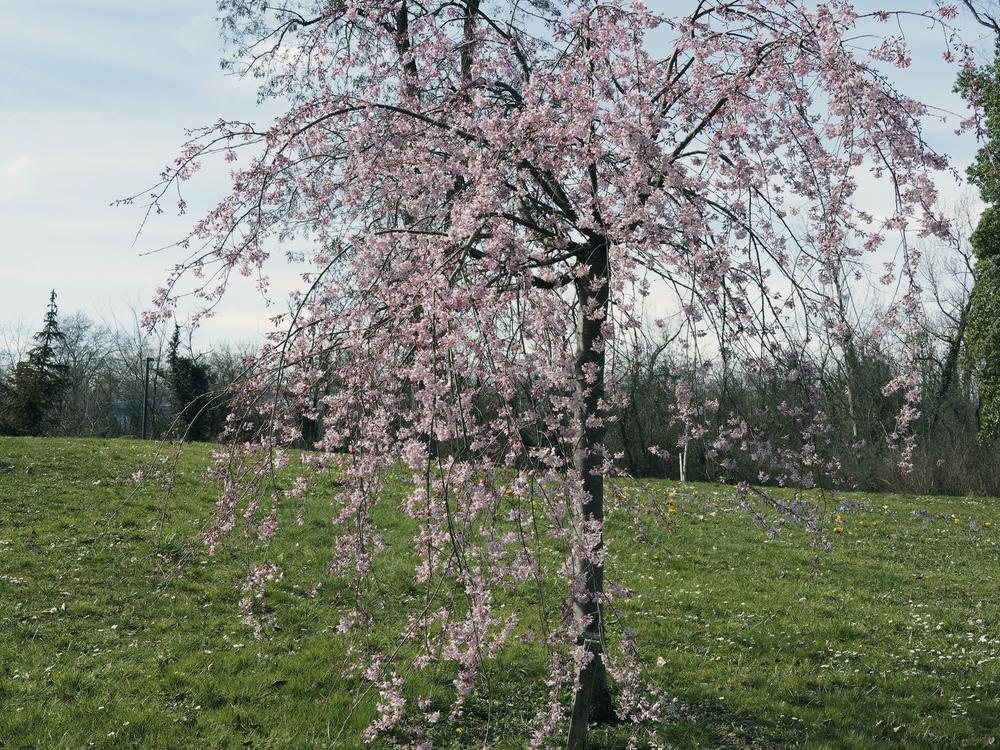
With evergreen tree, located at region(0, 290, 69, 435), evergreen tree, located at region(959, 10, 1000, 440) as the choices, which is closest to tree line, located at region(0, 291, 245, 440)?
evergreen tree, located at region(0, 290, 69, 435)

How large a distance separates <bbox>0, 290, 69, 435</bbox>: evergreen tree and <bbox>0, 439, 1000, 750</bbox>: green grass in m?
14.6

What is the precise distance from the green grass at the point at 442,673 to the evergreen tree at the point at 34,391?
14593mm

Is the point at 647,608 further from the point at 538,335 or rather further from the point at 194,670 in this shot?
the point at 538,335

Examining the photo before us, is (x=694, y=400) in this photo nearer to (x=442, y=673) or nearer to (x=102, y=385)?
(x=442, y=673)

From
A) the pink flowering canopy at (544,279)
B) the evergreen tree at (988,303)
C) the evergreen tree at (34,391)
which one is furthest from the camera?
the evergreen tree at (34,391)

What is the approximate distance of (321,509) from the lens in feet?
35.5

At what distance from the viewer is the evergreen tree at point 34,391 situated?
78.3 ft

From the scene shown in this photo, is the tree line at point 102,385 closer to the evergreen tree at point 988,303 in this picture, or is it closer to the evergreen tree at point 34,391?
the evergreen tree at point 34,391

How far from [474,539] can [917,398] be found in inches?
107

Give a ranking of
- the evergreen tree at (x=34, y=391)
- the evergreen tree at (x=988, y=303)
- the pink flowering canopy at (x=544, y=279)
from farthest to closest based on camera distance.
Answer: the evergreen tree at (x=34, y=391) < the evergreen tree at (x=988, y=303) < the pink flowering canopy at (x=544, y=279)

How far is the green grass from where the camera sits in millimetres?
5309

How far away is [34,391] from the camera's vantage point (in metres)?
24.0

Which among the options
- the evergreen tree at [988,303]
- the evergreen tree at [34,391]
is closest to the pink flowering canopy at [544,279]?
the evergreen tree at [988,303]

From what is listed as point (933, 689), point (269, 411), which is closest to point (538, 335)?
point (269, 411)
